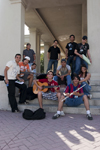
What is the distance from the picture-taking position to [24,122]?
3.94m

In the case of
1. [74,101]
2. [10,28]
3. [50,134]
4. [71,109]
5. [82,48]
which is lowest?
[50,134]

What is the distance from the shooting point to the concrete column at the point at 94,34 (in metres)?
5.96

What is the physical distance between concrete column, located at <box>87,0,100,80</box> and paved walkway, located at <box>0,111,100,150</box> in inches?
88.4

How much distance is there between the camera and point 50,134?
311 centimetres

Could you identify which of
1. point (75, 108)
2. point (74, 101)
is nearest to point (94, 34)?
point (74, 101)

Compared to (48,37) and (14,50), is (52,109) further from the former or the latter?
(48,37)

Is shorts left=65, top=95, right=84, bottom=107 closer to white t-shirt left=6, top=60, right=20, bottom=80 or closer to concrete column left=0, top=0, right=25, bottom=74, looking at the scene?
white t-shirt left=6, top=60, right=20, bottom=80

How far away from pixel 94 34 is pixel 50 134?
14.2ft

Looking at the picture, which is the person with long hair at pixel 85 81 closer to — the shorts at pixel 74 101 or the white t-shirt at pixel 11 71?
the shorts at pixel 74 101

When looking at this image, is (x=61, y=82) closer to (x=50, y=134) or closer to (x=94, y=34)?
(x=94, y=34)

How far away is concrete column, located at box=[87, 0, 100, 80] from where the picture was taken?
5.96m

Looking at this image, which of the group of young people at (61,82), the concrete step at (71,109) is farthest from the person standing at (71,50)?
the concrete step at (71,109)

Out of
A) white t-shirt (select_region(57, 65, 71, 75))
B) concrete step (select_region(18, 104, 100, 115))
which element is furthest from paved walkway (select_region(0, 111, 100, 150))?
white t-shirt (select_region(57, 65, 71, 75))

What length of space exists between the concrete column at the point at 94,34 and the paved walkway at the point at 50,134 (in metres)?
2.24
